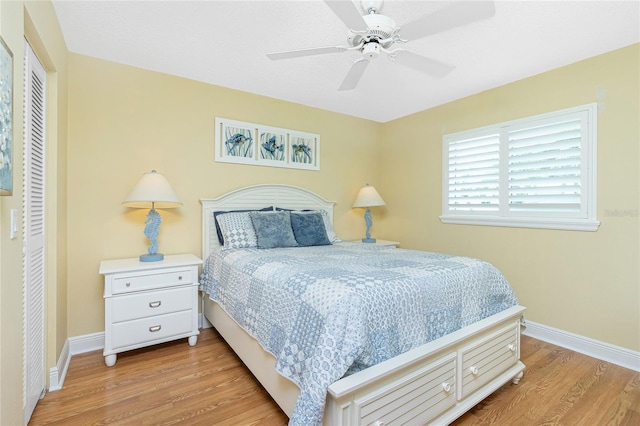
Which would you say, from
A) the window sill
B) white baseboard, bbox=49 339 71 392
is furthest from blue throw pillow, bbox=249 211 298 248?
the window sill

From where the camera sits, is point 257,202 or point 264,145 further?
point 264,145

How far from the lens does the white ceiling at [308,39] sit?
6.35ft

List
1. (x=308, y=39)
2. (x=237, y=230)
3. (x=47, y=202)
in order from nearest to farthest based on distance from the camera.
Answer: (x=47, y=202) → (x=308, y=39) → (x=237, y=230)

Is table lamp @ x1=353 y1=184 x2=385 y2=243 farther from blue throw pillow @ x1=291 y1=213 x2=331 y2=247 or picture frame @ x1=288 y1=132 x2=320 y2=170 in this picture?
blue throw pillow @ x1=291 y1=213 x2=331 y2=247

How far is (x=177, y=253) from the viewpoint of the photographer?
2.92 meters

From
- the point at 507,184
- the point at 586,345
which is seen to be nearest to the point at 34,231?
the point at 507,184

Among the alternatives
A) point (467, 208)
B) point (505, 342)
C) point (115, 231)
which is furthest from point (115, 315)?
point (467, 208)

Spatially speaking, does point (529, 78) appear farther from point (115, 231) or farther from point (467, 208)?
point (115, 231)

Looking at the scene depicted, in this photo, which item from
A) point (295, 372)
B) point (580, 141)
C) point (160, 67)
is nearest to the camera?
point (295, 372)

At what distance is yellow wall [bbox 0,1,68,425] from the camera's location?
111 cm

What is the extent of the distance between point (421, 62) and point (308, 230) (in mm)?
1770

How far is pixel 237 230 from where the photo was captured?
9.37 feet

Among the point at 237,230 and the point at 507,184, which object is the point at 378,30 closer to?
the point at 237,230

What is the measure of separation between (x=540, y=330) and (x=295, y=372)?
263 cm
